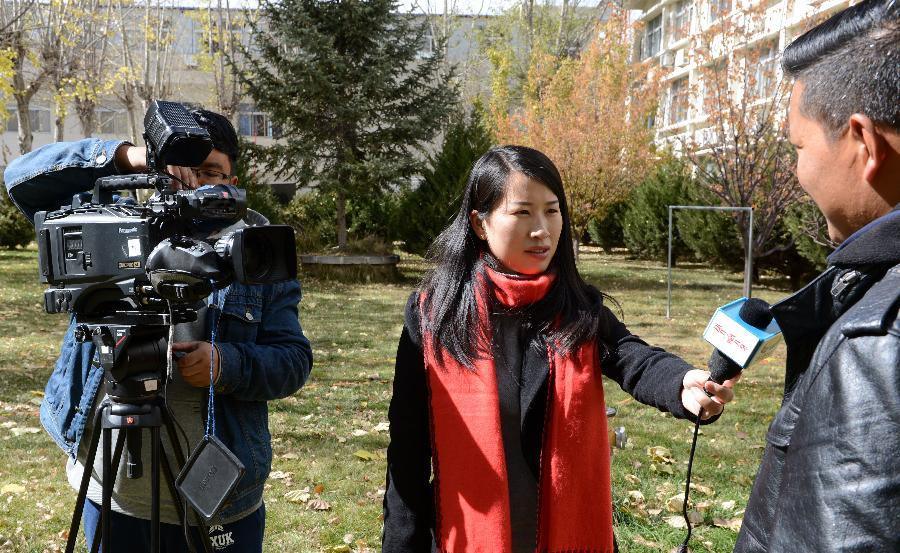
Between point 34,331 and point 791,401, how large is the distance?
9.35 m

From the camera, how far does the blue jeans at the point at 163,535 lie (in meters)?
2.07

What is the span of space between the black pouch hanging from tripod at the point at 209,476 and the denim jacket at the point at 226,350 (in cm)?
33

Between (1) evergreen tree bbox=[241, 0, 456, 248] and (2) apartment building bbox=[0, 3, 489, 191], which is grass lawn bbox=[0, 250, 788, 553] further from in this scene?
(2) apartment building bbox=[0, 3, 489, 191]

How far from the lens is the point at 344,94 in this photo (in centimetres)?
1457

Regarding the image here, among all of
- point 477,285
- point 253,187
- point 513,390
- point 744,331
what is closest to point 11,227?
point 253,187

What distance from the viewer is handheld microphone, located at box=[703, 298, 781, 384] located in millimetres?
1360

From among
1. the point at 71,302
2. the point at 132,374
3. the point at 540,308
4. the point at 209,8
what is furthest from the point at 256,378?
the point at 209,8

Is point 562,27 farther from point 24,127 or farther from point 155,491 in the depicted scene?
point 155,491

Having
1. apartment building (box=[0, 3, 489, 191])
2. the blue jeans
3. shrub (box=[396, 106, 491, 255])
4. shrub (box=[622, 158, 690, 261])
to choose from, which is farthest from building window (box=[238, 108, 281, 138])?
the blue jeans

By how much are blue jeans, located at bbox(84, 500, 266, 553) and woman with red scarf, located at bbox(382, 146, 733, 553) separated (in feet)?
1.52

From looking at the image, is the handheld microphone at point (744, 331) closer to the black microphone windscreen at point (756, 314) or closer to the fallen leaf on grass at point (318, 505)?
the black microphone windscreen at point (756, 314)

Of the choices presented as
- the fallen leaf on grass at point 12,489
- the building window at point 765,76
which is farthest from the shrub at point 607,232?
the fallen leaf on grass at point 12,489

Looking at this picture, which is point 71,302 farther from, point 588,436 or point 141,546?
point 588,436

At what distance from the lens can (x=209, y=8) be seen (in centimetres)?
2245
